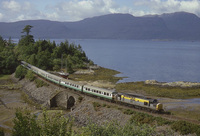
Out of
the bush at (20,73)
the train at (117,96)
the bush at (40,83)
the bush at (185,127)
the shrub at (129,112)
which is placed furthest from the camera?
the bush at (20,73)

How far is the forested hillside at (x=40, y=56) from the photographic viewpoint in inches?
4007

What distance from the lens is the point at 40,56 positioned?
353 ft

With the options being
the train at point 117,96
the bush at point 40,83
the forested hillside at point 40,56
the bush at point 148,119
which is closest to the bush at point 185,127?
the bush at point 148,119

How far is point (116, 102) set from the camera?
47844 mm

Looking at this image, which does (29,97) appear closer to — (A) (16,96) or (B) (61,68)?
(A) (16,96)

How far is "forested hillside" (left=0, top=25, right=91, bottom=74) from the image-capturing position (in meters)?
102

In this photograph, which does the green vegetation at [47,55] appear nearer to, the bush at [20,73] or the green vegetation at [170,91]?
the bush at [20,73]

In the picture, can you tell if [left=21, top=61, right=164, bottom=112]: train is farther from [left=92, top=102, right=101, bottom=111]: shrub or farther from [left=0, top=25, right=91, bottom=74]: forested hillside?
[left=0, top=25, right=91, bottom=74]: forested hillside

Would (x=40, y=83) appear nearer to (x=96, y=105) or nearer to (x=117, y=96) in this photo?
(x=96, y=105)

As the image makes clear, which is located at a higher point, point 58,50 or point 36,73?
point 58,50

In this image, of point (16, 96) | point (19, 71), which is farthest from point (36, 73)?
point (16, 96)

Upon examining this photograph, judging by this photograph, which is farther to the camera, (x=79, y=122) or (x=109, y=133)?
(x=79, y=122)

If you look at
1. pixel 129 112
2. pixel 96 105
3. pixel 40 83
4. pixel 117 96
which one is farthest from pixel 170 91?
pixel 40 83

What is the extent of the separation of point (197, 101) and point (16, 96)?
5701 cm
